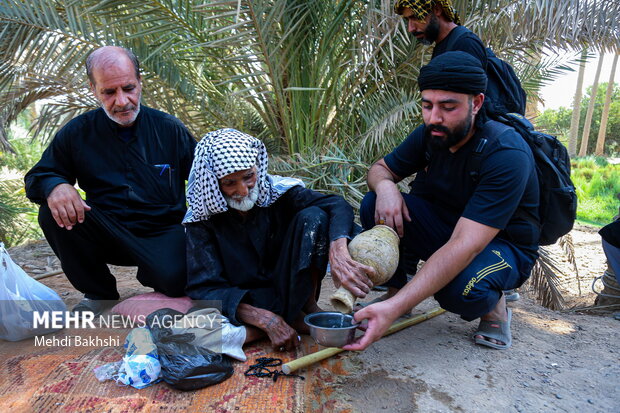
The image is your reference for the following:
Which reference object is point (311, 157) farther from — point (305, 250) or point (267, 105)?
point (305, 250)

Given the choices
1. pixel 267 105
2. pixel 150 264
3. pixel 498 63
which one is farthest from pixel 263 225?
pixel 267 105

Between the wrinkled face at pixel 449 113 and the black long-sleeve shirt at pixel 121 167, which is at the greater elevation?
the wrinkled face at pixel 449 113

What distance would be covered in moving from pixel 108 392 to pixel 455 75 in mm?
2174

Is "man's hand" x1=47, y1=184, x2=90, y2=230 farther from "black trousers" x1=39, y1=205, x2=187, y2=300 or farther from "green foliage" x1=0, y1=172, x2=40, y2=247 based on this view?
"green foliage" x1=0, y1=172, x2=40, y2=247

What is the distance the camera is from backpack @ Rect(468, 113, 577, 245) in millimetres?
2461

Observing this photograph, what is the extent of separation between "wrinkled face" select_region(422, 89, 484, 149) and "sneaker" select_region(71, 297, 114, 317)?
2.34m

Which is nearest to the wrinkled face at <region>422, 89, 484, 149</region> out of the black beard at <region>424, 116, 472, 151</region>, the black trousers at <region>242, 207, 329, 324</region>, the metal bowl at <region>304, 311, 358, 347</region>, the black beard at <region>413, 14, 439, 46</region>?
the black beard at <region>424, 116, 472, 151</region>

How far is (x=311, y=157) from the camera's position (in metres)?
4.25

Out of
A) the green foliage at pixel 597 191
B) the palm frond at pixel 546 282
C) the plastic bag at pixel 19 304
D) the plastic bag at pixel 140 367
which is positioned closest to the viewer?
the plastic bag at pixel 140 367

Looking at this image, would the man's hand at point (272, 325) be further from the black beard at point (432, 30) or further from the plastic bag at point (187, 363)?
the black beard at point (432, 30)

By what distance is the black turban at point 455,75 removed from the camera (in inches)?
89.1

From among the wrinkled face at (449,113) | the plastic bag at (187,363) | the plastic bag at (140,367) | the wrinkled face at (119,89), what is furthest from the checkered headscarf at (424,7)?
the plastic bag at (140,367)

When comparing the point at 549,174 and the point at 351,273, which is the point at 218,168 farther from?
the point at 549,174

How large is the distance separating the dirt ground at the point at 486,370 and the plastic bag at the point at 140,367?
0.83m
